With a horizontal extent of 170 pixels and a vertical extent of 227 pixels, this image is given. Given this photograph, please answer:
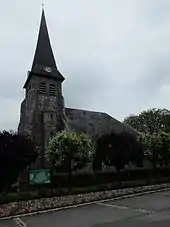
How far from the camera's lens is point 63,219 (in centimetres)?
1283

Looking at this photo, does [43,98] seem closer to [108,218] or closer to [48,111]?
[48,111]

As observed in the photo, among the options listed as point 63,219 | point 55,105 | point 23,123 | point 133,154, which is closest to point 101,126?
point 55,105

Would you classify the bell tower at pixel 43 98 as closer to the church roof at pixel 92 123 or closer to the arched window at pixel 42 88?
the arched window at pixel 42 88

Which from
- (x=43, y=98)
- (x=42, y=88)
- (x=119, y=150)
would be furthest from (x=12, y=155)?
(x=42, y=88)

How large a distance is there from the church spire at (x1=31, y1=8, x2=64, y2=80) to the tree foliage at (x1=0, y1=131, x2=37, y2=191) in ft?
88.5

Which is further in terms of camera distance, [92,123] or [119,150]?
[92,123]

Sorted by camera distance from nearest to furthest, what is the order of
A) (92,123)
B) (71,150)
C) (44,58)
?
Answer: (71,150) → (92,123) → (44,58)

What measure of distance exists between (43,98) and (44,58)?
21.5 feet

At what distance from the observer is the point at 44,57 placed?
1790 inches

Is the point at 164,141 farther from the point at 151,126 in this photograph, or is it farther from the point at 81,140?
the point at 151,126

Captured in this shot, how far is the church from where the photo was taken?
4119 centimetres

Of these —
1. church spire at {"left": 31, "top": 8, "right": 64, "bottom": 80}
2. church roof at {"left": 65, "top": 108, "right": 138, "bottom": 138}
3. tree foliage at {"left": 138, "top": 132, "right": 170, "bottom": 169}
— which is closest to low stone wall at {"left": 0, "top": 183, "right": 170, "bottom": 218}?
tree foliage at {"left": 138, "top": 132, "right": 170, "bottom": 169}

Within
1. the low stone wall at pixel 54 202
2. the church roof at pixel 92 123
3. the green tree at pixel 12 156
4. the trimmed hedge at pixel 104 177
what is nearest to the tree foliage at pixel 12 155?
the green tree at pixel 12 156

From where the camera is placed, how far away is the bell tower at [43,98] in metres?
41.1
